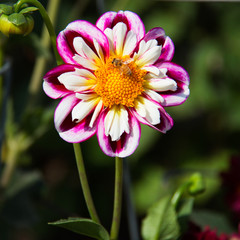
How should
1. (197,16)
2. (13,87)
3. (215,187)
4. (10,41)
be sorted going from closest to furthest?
(10,41) < (13,87) < (215,187) < (197,16)

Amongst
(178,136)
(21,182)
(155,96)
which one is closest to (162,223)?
(155,96)

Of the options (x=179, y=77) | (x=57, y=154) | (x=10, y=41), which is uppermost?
(x=179, y=77)

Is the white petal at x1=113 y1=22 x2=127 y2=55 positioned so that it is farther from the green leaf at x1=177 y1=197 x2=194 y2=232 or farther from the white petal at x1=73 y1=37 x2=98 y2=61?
the green leaf at x1=177 y1=197 x2=194 y2=232

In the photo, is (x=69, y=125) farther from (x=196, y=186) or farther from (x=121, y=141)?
(x=196, y=186)

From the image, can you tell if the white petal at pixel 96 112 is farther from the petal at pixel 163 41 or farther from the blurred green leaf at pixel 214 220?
the blurred green leaf at pixel 214 220

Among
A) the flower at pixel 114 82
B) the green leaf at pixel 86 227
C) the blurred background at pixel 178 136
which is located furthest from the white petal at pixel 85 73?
the blurred background at pixel 178 136

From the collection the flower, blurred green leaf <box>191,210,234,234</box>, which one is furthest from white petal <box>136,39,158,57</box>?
blurred green leaf <box>191,210,234,234</box>

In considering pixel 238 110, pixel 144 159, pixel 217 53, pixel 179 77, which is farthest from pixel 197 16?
pixel 179 77

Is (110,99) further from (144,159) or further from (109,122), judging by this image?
(144,159)
